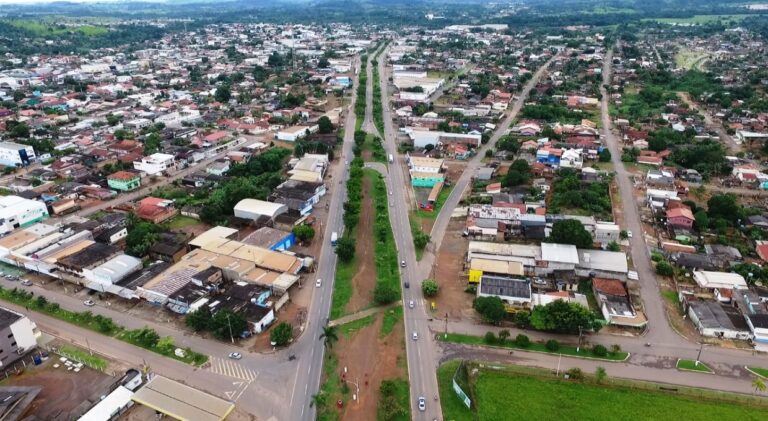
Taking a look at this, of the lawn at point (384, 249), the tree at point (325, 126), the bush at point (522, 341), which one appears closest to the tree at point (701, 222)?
the bush at point (522, 341)

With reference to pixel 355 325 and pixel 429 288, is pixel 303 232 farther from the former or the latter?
pixel 429 288

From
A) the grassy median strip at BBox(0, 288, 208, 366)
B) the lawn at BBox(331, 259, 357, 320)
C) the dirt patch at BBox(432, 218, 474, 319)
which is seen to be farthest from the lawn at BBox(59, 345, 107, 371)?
the dirt patch at BBox(432, 218, 474, 319)

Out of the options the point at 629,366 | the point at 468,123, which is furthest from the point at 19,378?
the point at 468,123

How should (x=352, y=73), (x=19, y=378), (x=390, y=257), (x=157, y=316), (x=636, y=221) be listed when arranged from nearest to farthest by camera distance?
1. (x=19, y=378)
2. (x=157, y=316)
3. (x=390, y=257)
4. (x=636, y=221)
5. (x=352, y=73)

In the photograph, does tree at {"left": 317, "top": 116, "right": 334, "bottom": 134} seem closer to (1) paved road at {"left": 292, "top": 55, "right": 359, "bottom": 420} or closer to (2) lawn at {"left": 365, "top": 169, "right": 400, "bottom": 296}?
(2) lawn at {"left": 365, "top": 169, "right": 400, "bottom": 296}

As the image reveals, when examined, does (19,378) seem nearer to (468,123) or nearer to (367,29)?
(468,123)

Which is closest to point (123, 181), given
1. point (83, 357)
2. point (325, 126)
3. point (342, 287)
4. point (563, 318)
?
point (325, 126)
